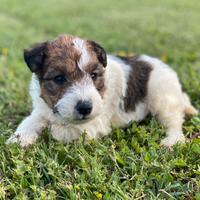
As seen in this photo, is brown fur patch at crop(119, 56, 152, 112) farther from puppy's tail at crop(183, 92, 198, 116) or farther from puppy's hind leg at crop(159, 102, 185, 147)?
puppy's tail at crop(183, 92, 198, 116)

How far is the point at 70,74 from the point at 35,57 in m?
0.54

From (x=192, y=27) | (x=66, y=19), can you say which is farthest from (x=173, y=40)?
(x=66, y=19)

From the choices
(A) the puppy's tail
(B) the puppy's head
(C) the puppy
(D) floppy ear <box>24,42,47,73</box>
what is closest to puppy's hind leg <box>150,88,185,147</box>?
(C) the puppy

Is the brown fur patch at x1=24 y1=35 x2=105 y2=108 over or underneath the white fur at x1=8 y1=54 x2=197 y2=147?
over

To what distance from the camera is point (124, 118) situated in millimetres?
6977

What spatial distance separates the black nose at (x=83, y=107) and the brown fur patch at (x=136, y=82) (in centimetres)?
144

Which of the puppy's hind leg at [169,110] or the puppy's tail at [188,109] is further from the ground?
the puppy's hind leg at [169,110]

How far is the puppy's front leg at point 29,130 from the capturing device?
611cm

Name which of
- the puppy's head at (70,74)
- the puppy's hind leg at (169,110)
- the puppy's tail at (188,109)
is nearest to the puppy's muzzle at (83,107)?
the puppy's head at (70,74)

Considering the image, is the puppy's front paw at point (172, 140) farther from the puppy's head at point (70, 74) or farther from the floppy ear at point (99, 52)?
the floppy ear at point (99, 52)

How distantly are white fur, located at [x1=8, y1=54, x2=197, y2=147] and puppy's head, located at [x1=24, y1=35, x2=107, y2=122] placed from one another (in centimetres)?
1

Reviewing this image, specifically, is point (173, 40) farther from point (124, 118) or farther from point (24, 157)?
point (24, 157)

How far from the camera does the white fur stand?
5.80 metres

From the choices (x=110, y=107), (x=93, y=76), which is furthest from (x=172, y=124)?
(x=93, y=76)
